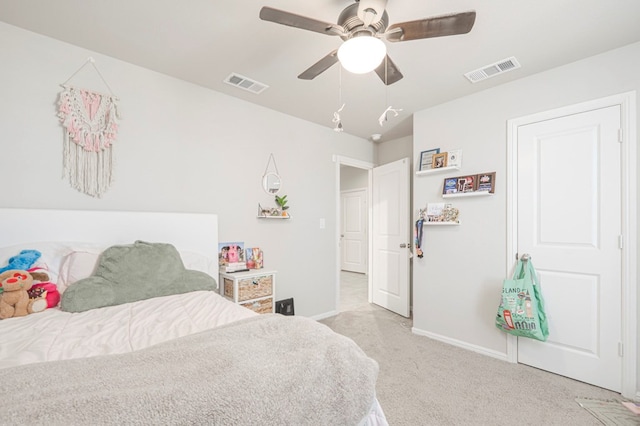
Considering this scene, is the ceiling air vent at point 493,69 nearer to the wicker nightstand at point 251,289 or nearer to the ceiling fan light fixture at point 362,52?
the ceiling fan light fixture at point 362,52

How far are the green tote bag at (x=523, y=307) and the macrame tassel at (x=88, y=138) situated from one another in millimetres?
3385

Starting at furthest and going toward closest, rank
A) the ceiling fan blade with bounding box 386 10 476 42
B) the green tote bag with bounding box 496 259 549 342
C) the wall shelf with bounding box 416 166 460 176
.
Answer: the wall shelf with bounding box 416 166 460 176, the green tote bag with bounding box 496 259 549 342, the ceiling fan blade with bounding box 386 10 476 42

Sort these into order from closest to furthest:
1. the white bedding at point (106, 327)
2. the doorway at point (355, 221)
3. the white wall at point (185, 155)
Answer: the white bedding at point (106, 327) → the white wall at point (185, 155) → the doorway at point (355, 221)

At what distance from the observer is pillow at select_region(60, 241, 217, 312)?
1.66 meters

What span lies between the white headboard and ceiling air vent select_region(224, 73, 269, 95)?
49.3 inches

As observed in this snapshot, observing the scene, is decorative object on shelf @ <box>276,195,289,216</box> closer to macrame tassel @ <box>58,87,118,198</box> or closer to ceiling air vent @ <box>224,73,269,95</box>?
ceiling air vent @ <box>224,73,269,95</box>

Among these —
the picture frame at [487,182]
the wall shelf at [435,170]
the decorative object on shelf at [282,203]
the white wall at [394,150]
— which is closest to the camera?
the picture frame at [487,182]

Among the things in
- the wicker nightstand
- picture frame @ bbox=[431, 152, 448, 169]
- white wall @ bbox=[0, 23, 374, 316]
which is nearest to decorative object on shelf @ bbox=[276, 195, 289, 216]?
white wall @ bbox=[0, 23, 374, 316]

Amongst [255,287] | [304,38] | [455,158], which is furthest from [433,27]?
[255,287]

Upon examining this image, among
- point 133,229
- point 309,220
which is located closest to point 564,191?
point 309,220

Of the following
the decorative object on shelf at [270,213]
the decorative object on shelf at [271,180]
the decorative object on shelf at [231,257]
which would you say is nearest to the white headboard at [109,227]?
the decorative object on shelf at [231,257]

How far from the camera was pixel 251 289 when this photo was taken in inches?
99.3

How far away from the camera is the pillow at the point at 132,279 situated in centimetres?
166

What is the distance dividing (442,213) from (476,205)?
0.34 metres
